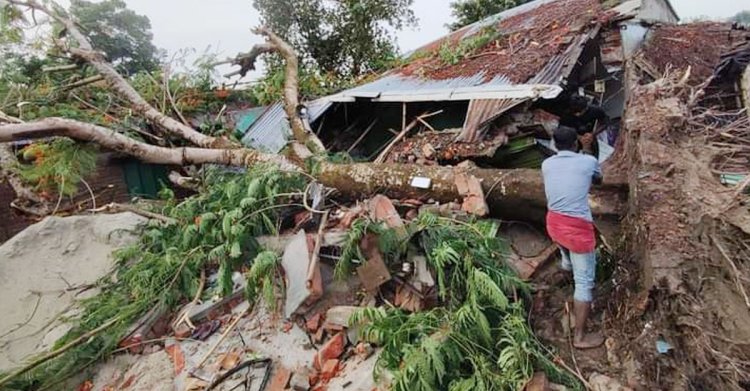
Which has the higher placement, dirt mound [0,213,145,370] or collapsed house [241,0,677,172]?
collapsed house [241,0,677,172]

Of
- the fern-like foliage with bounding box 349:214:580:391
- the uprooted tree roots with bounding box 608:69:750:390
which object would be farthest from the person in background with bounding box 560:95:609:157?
the fern-like foliage with bounding box 349:214:580:391

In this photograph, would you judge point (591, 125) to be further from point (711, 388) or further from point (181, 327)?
point (181, 327)

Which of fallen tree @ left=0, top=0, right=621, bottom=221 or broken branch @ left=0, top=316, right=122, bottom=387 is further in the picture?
fallen tree @ left=0, top=0, right=621, bottom=221

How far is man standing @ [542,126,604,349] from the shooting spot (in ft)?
8.90

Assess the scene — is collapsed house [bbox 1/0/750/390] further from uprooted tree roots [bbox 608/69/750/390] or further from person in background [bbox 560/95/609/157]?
person in background [bbox 560/95/609/157]

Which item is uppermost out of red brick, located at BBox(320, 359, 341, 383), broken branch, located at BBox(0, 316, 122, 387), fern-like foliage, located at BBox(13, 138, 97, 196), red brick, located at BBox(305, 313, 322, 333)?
fern-like foliage, located at BBox(13, 138, 97, 196)

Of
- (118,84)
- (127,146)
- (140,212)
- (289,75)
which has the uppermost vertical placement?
(118,84)

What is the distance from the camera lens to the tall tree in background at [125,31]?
656 inches

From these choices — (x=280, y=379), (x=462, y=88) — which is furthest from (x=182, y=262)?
(x=462, y=88)

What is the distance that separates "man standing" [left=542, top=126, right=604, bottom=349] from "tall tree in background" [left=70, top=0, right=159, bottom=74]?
1768 centimetres

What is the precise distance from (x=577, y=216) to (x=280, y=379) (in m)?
2.33

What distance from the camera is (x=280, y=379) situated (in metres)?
2.82

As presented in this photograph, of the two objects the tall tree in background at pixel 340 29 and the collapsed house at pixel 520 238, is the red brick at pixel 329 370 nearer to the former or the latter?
the collapsed house at pixel 520 238

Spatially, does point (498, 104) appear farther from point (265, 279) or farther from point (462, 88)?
point (265, 279)
